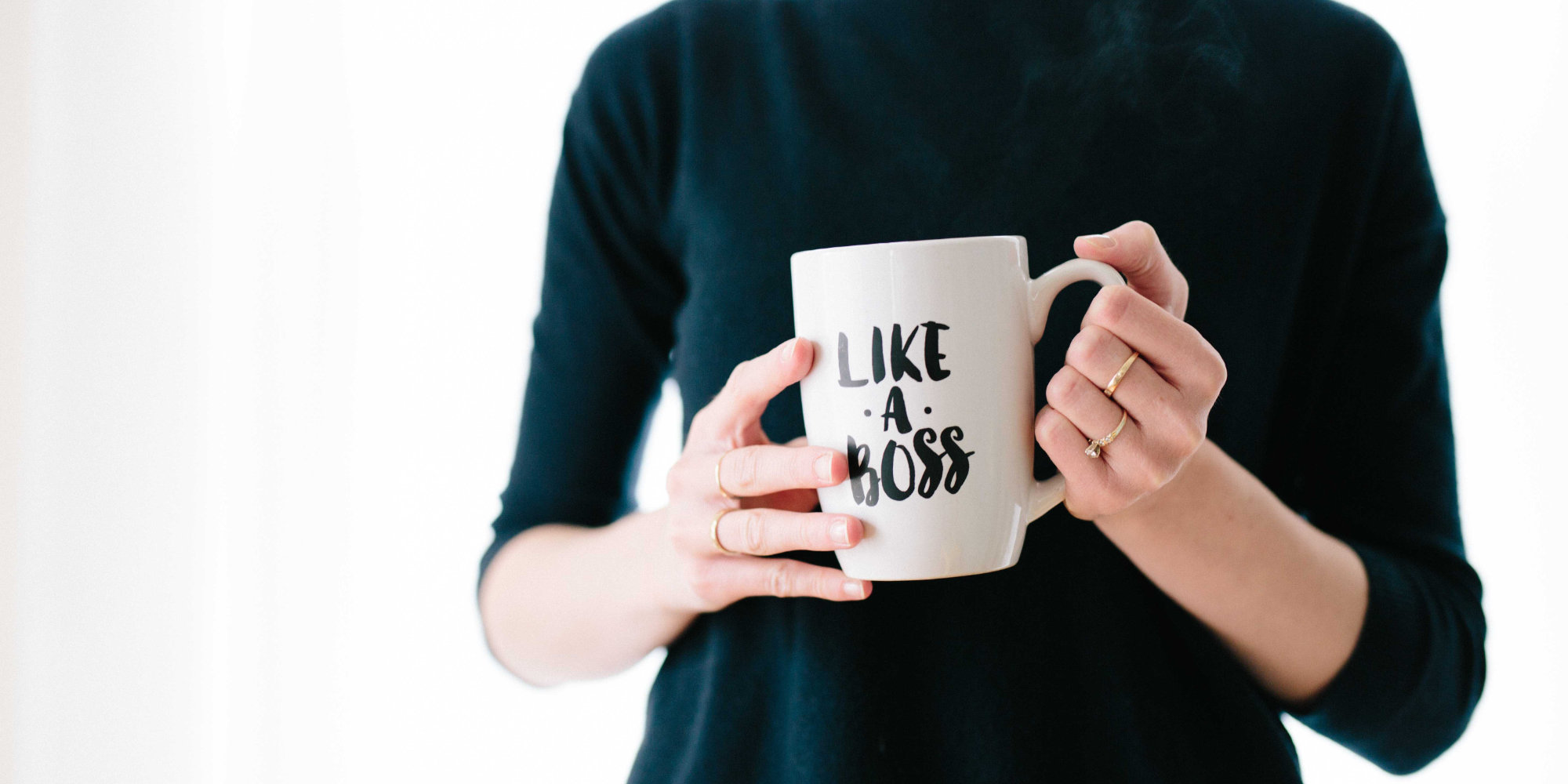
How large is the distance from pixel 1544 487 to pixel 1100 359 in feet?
4.03

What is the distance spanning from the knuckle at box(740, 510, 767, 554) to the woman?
4 cm

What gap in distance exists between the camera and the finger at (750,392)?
0.50 metres

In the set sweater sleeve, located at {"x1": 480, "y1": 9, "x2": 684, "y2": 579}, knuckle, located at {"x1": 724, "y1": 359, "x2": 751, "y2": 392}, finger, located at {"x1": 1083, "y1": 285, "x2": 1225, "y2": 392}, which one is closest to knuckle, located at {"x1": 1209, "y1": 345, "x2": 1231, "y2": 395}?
finger, located at {"x1": 1083, "y1": 285, "x2": 1225, "y2": 392}

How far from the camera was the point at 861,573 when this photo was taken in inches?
21.0

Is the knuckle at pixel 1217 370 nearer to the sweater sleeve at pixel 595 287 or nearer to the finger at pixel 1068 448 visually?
the finger at pixel 1068 448

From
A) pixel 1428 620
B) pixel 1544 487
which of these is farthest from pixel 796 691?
pixel 1544 487

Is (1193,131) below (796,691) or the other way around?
the other way around

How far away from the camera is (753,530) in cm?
54

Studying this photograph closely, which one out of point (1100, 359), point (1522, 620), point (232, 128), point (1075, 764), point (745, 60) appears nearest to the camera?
point (1100, 359)

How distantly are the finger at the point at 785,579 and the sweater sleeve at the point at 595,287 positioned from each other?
248 millimetres

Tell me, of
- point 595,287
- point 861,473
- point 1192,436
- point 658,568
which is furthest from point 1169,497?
point 595,287

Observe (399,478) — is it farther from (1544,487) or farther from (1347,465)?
(1544,487)

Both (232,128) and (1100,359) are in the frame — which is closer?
(1100,359)

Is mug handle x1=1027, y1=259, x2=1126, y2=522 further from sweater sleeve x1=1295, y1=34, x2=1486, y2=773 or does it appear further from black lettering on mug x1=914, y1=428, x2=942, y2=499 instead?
sweater sleeve x1=1295, y1=34, x2=1486, y2=773
